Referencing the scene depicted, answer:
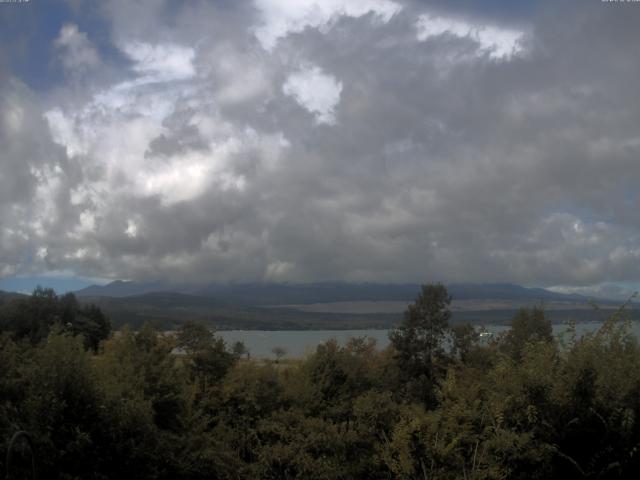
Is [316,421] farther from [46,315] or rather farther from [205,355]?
[46,315]

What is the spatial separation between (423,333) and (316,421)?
11.4 metres

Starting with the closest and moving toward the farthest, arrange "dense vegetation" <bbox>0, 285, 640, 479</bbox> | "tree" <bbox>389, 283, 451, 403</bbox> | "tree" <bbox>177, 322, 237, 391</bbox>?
"dense vegetation" <bbox>0, 285, 640, 479</bbox> → "tree" <bbox>177, 322, 237, 391</bbox> → "tree" <bbox>389, 283, 451, 403</bbox>


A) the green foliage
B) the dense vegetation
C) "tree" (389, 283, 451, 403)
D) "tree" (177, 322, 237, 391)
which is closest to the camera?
the dense vegetation

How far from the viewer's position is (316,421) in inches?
471

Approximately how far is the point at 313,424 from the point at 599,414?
4.97 m

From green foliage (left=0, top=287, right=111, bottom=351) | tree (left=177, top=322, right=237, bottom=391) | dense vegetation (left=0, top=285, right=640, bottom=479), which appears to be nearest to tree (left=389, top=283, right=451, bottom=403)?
tree (left=177, top=322, right=237, bottom=391)

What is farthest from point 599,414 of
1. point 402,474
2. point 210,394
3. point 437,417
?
point 210,394

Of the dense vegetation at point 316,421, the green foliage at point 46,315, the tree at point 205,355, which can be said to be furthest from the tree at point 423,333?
the green foliage at point 46,315

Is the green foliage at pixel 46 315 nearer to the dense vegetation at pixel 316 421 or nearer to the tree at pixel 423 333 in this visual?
the tree at pixel 423 333

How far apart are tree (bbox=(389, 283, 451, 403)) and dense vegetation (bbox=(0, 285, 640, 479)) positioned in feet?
24.9

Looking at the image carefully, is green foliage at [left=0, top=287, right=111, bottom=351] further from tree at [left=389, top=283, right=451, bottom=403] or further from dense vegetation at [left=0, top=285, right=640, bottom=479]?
dense vegetation at [left=0, top=285, right=640, bottom=479]

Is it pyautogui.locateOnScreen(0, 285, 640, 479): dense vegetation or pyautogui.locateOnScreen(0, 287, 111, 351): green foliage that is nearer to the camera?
pyautogui.locateOnScreen(0, 285, 640, 479): dense vegetation

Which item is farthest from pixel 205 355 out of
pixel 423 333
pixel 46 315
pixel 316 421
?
pixel 46 315

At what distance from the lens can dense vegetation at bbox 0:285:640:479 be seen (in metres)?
9.25
